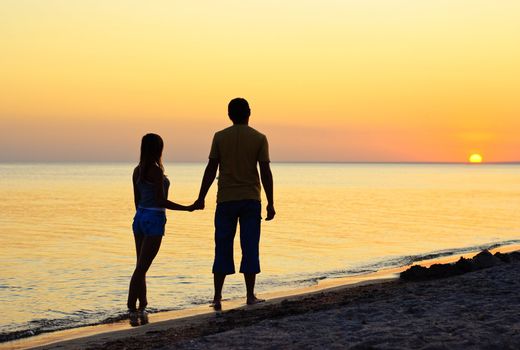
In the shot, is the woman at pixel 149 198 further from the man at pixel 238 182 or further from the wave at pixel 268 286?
the wave at pixel 268 286

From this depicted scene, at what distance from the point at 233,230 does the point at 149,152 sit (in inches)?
54.4

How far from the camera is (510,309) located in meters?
7.17

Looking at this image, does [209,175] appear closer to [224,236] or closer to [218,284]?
[224,236]

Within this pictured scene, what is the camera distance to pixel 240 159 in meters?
8.20

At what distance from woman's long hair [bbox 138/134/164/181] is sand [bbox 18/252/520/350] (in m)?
1.84

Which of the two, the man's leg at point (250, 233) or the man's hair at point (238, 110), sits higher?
the man's hair at point (238, 110)

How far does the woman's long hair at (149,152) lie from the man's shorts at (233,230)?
95cm

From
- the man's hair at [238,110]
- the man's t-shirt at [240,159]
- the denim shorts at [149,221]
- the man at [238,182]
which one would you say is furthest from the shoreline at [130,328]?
the man's hair at [238,110]

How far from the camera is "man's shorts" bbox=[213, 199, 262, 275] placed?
8.23 metres

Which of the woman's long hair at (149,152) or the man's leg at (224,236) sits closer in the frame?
the woman's long hair at (149,152)

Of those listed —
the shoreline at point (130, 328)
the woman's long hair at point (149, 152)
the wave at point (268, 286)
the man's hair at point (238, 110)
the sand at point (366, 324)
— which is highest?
the man's hair at point (238, 110)

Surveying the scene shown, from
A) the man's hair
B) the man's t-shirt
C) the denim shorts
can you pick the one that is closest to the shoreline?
the denim shorts

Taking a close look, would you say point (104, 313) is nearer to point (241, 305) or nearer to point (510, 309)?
point (241, 305)

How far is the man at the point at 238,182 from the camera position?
26.9ft
